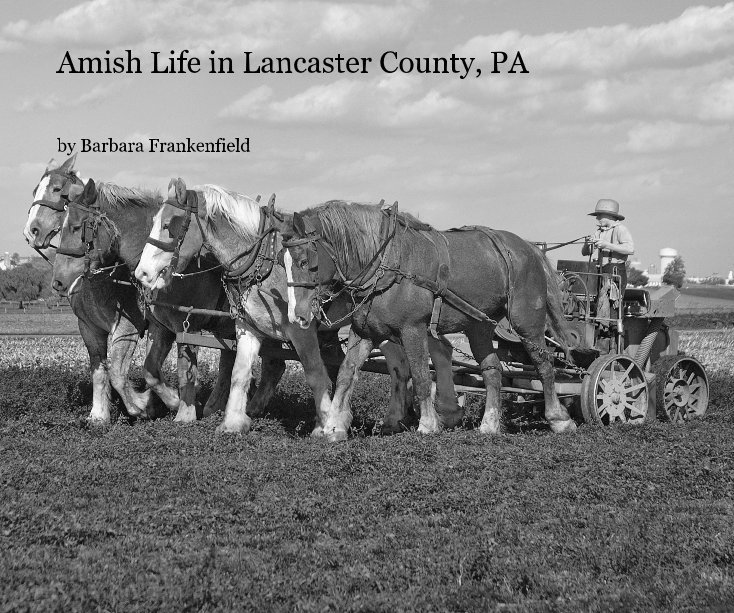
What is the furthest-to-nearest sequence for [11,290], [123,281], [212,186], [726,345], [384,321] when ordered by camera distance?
1. [11,290]
2. [726,345]
3. [123,281]
4. [212,186]
5. [384,321]

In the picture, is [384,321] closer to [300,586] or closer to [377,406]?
[377,406]

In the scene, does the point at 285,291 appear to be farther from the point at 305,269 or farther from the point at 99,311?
the point at 99,311

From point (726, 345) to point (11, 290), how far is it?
4494 cm

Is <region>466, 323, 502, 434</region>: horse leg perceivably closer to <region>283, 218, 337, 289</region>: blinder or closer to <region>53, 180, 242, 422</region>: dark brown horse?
<region>283, 218, 337, 289</region>: blinder

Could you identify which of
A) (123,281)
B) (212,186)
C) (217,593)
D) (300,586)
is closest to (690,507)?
(300,586)

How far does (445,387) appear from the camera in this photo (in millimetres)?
10453

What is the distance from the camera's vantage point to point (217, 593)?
504cm

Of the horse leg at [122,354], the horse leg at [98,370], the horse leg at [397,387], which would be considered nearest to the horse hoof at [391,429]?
the horse leg at [397,387]

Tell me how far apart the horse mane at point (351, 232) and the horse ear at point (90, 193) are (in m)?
2.59

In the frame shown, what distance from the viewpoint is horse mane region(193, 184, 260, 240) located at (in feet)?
32.1

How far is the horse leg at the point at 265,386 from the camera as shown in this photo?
36.6 feet

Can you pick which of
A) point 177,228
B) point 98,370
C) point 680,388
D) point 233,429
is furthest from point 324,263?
point 680,388

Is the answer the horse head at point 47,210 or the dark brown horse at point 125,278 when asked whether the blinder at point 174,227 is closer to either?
the dark brown horse at point 125,278

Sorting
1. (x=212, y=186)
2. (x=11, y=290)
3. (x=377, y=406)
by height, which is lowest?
(x=377, y=406)
